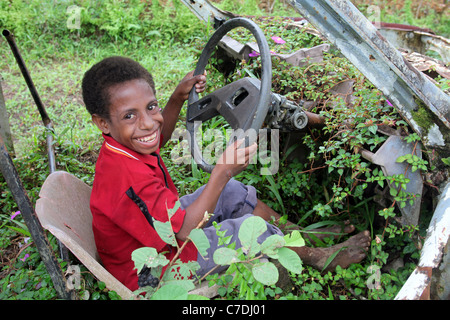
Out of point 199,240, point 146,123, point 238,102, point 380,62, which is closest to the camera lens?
point 199,240

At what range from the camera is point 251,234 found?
145 centimetres

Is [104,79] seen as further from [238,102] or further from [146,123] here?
[238,102]

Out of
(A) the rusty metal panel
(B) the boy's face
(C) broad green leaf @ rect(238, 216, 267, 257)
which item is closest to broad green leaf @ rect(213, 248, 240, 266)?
(C) broad green leaf @ rect(238, 216, 267, 257)

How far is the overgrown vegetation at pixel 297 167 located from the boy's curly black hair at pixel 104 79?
0.81 meters

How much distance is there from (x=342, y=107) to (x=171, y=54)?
3.73 m

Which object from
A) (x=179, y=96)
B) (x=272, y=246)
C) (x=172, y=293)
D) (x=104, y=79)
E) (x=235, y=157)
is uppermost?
(x=104, y=79)

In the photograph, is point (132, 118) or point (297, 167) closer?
point (132, 118)

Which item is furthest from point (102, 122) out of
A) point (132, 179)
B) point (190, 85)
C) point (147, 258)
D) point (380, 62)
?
point (380, 62)

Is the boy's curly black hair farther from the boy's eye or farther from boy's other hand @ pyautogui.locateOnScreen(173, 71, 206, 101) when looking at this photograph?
boy's other hand @ pyautogui.locateOnScreen(173, 71, 206, 101)

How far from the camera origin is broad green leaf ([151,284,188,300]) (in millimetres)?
1360

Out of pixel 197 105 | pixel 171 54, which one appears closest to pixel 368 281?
pixel 197 105

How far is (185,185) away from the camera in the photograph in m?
3.09

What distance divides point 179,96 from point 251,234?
4.03 ft
